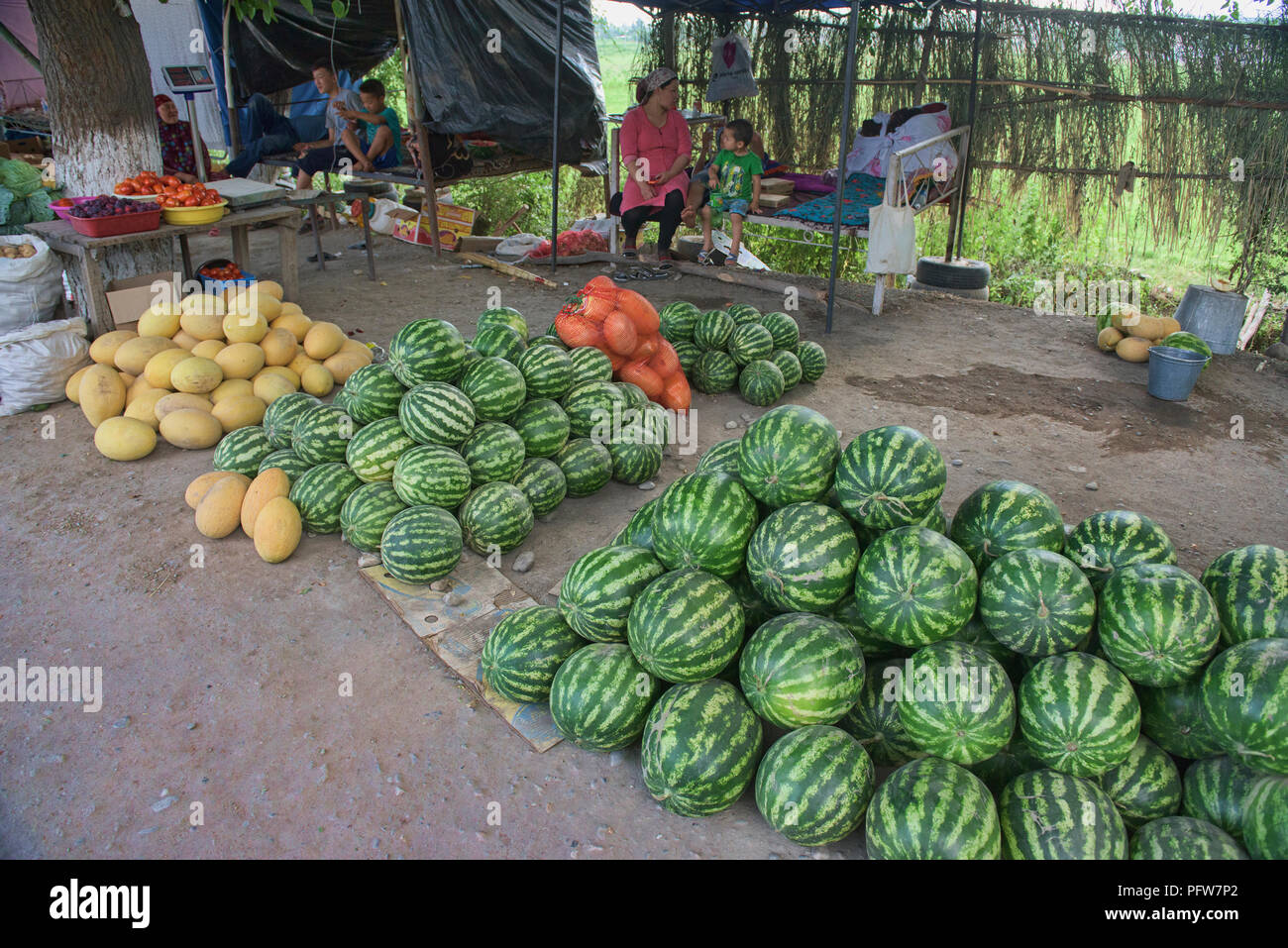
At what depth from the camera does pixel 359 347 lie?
537 centimetres

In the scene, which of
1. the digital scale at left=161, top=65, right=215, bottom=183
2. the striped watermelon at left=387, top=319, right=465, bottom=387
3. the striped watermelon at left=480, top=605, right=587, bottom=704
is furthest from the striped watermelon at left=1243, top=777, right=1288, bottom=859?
the digital scale at left=161, top=65, right=215, bottom=183

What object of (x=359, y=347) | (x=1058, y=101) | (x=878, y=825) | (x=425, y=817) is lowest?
(x=425, y=817)

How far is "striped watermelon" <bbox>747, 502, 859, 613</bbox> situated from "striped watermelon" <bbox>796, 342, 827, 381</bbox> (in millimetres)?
3421

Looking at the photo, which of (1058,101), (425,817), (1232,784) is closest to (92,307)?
(425,817)

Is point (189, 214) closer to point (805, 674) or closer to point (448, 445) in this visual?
point (448, 445)

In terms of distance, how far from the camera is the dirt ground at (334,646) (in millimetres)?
2348

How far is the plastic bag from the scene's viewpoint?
490cm

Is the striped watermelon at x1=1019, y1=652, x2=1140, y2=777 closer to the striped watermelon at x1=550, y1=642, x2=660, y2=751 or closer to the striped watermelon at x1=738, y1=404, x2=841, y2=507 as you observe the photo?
the striped watermelon at x1=738, y1=404, x2=841, y2=507

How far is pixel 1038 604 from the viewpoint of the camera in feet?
7.22

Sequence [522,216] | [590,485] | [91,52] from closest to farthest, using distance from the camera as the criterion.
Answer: [590,485], [91,52], [522,216]

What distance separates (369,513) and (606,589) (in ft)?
4.74

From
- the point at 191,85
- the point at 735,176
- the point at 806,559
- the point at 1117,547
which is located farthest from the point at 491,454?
the point at 191,85
